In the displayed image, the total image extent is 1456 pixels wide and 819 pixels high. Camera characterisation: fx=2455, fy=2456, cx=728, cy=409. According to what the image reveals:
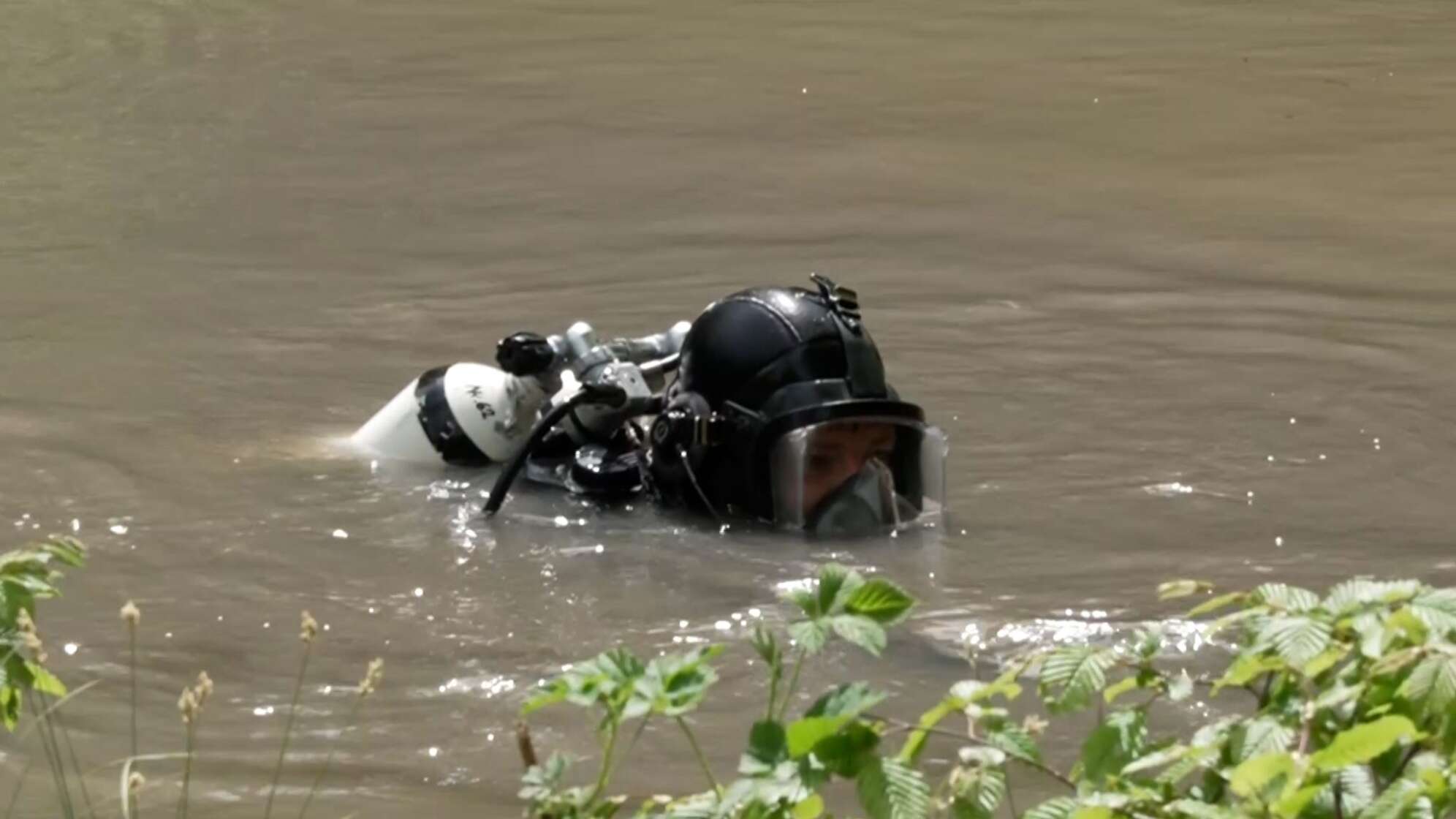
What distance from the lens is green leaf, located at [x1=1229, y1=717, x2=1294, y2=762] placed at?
2424mm

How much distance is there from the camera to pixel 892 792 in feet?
8.21

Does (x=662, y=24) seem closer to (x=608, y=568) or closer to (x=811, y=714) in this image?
(x=608, y=568)

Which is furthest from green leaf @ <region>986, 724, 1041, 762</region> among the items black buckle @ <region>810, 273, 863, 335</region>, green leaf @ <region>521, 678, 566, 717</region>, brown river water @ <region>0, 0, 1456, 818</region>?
black buckle @ <region>810, 273, 863, 335</region>

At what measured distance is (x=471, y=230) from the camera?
30.3ft

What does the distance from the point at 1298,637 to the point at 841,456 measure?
10.2 ft

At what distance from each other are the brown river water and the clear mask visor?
86 millimetres

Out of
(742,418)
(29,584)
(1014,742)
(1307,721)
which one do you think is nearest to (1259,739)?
(1307,721)

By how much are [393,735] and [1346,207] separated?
6.02 m

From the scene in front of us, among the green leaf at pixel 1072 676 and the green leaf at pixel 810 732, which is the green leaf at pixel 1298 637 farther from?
the green leaf at pixel 810 732

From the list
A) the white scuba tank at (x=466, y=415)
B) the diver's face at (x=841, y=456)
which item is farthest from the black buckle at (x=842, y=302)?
the white scuba tank at (x=466, y=415)

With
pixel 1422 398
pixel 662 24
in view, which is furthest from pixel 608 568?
pixel 662 24

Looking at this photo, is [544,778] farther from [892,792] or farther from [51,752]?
[51,752]

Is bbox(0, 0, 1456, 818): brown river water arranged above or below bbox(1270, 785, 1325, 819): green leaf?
below

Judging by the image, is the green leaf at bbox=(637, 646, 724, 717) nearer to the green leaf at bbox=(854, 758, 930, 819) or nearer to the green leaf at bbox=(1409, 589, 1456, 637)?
the green leaf at bbox=(854, 758, 930, 819)
